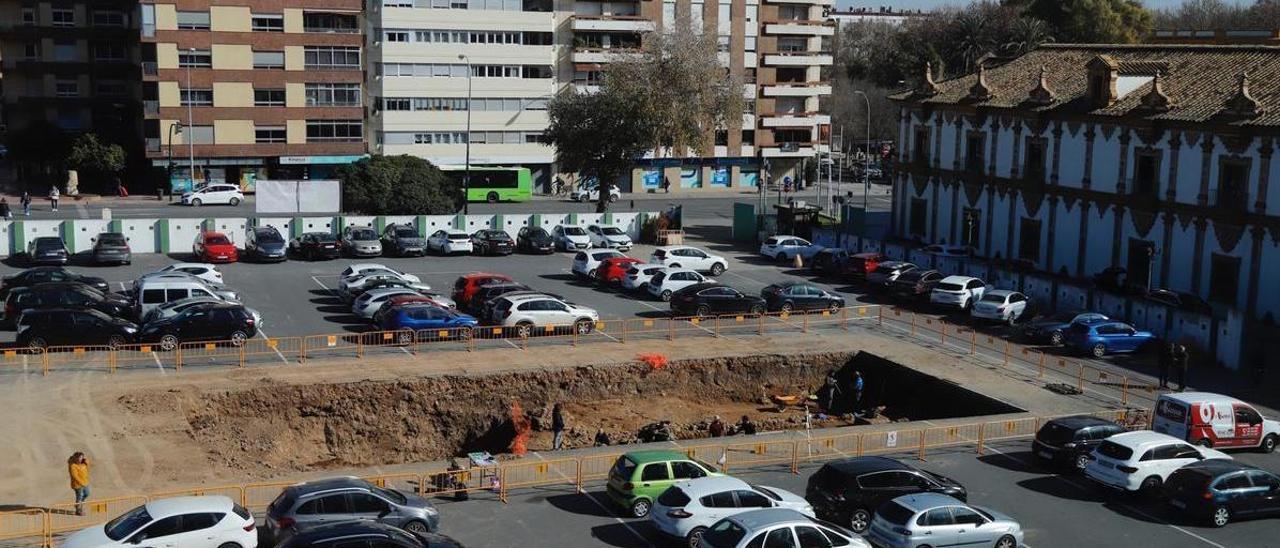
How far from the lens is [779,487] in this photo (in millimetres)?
28625

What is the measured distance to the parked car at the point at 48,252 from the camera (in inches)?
2090

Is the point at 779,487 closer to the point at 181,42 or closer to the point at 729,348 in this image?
the point at 729,348

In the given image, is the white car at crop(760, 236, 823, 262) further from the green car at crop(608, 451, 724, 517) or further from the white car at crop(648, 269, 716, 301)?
the green car at crop(608, 451, 724, 517)

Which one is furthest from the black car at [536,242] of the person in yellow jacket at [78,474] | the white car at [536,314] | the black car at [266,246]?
the person in yellow jacket at [78,474]

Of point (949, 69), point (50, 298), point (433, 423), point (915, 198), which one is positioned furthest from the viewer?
point (949, 69)

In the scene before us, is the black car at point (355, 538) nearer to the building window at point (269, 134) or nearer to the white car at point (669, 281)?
the white car at point (669, 281)

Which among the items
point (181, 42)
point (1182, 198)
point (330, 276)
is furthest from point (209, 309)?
point (181, 42)

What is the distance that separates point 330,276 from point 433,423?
17111 millimetres

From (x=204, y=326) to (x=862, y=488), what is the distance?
2277 centimetres

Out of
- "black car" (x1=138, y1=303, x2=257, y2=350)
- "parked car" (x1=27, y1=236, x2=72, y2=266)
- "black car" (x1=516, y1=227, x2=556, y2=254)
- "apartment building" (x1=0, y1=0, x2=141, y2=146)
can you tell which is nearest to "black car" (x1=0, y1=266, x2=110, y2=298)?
"parked car" (x1=27, y1=236, x2=72, y2=266)

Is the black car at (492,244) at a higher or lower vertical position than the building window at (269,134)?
lower

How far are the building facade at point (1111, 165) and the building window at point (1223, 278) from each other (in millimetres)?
57

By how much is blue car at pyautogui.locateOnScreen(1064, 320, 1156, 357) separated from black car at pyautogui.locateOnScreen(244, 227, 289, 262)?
34.0 metres

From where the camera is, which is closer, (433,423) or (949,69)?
(433,423)
